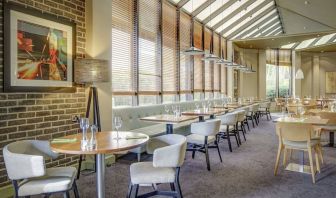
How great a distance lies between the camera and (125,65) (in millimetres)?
5879

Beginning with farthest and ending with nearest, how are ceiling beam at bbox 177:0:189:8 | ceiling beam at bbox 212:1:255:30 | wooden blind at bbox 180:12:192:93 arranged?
ceiling beam at bbox 212:1:255:30 < wooden blind at bbox 180:12:192:93 < ceiling beam at bbox 177:0:189:8

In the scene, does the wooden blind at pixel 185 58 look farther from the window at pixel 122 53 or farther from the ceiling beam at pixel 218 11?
the window at pixel 122 53

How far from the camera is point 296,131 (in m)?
3.80

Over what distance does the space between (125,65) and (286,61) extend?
12.9 metres

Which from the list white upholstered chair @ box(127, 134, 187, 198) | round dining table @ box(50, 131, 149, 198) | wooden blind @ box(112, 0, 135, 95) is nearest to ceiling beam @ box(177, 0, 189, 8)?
wooden blind @ box(112, 0, 135, 95)

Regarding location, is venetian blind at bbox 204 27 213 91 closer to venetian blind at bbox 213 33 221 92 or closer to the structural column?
venetian blind at bbox 213 33 221 92

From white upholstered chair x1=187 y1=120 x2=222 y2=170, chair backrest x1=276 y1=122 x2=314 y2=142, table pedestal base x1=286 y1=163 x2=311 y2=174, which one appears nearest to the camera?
chair backrest x1=276 y1=122 x2=314 y2=142

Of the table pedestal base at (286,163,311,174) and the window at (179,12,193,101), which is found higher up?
the window at (179,12,193,101)

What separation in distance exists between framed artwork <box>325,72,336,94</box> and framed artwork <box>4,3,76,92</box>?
16.0 meters

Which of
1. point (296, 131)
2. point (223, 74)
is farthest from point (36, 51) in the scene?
point (223, 74)

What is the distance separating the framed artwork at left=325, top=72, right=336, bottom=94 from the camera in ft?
52.2

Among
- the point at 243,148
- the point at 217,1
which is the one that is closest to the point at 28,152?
the point at 243,148

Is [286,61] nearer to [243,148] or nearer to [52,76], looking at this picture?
[243,148]

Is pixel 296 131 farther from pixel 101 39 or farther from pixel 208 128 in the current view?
pixel 101 39
